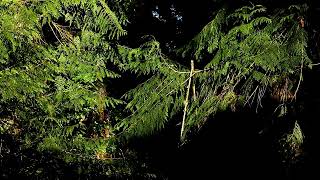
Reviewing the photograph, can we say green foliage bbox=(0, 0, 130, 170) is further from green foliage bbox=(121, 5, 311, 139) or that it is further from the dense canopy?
green foliage bbox=(121, 5, 311, 139)

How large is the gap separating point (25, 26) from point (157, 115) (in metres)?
2.01

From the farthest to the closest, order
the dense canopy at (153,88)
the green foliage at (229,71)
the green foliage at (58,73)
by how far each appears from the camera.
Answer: the green foliage at (58,73) < the dense canopy at (153,88) < the green foliage at (229,71)

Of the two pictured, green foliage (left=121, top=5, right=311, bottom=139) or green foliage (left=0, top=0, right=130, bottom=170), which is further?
green foliage (left=0, top=0, right=130, bottom=170)

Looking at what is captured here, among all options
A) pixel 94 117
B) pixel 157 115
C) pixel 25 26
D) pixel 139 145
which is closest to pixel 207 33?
pixel 157 115

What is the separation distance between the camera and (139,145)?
208 inches

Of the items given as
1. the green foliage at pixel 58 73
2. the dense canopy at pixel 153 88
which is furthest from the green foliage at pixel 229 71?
the green foliage at pixel 58 73

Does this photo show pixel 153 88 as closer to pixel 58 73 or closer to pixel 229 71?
pixel 229 71

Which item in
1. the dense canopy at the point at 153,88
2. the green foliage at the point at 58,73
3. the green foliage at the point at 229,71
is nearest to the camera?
the green foliage at the point at 229,71

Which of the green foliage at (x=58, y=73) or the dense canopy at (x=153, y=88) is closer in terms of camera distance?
the dense canopy at (x=153, y=88)

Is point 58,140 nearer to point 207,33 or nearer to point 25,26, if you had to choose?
point 25,26

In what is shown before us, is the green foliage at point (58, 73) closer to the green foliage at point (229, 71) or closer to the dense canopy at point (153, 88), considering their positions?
the dense canopy at point (153, 88)

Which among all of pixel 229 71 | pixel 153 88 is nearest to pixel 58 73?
pixel 153 88

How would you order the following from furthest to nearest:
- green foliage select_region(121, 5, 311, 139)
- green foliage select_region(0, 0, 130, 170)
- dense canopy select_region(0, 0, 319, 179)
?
green foliage select_region(0, 0, 130, 170) < dense canopy select_region(0, 0, 319, 179) < green foliage select_region(121, 5, 311, 139)

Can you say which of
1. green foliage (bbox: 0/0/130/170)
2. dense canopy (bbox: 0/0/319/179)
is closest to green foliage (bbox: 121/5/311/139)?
dense canopy (bbox: 0/0/319/179)
